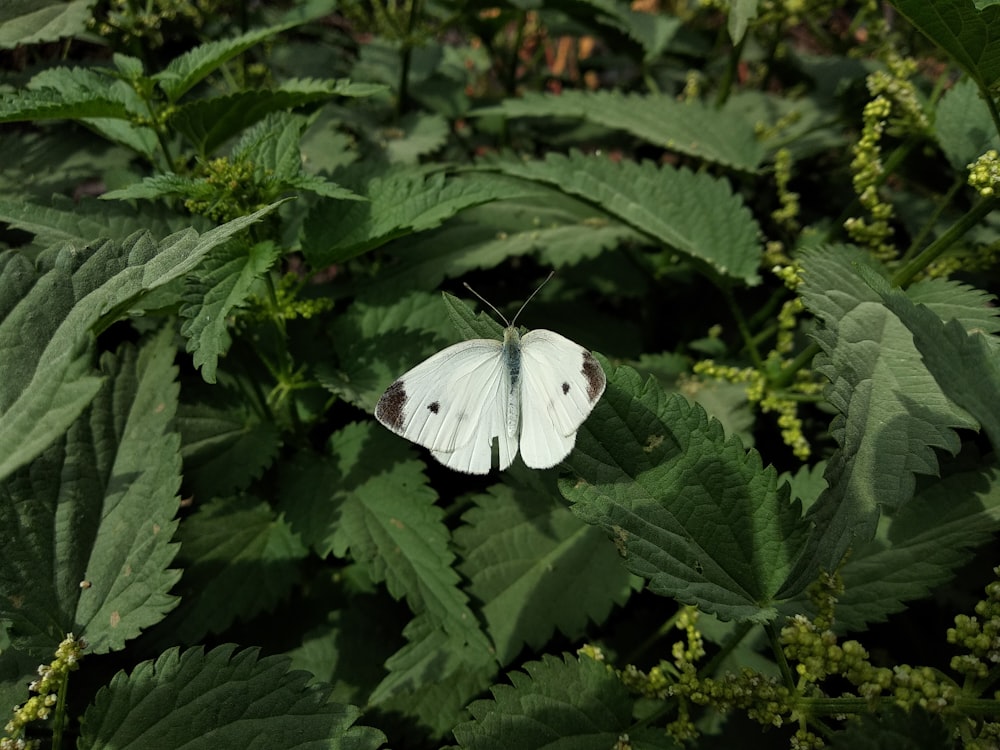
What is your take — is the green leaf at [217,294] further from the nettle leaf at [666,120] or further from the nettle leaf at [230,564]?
the nettle leaf at [666,120]

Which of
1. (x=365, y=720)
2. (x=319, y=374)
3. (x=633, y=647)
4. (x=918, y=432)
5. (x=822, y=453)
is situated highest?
(x=918, y=432)

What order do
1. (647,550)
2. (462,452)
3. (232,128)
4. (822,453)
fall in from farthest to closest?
(822,453) → (232,128) → (462,452) → (647,550)

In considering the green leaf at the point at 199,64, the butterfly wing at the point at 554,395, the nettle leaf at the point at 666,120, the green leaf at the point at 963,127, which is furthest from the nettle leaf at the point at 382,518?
the green leaf at the point at 963,127

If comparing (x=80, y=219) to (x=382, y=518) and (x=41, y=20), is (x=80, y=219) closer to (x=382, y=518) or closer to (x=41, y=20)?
(x=41, y=20)

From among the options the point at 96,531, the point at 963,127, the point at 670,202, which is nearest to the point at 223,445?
the point at 96,531

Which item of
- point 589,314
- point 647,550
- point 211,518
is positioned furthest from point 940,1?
point 211,518

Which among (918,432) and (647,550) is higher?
(918,432)

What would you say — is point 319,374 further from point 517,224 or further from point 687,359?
point 687,359

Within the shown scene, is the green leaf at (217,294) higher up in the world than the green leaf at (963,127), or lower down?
lower down
